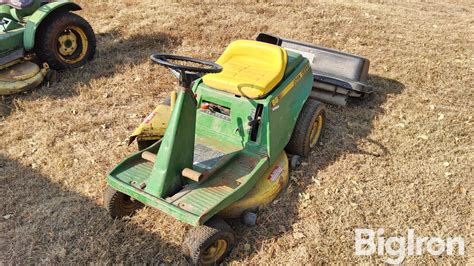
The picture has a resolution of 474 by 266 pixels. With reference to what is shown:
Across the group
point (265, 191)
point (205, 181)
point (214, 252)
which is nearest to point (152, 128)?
point (205, 181)

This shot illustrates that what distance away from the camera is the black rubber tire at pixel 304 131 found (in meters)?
3.76

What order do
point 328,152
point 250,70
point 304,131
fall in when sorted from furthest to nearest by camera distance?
point 328,152 < point 304,131 < point 250,70

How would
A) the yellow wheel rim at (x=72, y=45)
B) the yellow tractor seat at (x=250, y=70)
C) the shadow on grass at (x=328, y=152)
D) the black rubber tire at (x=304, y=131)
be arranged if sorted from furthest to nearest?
the yellow wheel rim at (x=72, y=45), the black rubber tire at (x=304, y=131), the yellow tractor seat at (x=250, y=70), the shadow on grass at (x=328, y=152)

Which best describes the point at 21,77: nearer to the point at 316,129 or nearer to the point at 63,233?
the point at 63,233

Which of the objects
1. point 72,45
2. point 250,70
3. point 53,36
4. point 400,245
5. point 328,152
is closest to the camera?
point 400,245

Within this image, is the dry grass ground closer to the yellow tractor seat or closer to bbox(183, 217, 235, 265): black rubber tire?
bbox(183, 217, 235, 265): black rubber tire

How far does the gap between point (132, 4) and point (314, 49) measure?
4.05 m

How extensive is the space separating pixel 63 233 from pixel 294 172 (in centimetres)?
195

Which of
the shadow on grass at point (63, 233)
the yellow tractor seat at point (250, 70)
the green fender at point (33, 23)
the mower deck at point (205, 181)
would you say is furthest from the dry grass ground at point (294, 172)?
the yellow tractor seat at point (250, 70)

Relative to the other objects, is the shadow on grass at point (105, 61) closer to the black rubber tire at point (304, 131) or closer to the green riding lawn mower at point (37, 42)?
the green riding lawn mower at point (37, 42)

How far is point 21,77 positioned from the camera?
4871 millimetres

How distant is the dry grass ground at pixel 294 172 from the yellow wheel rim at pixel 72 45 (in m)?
0.26

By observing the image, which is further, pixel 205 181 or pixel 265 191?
pixel 265 191

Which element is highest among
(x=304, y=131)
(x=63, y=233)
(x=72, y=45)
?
(x=72, y=45)
